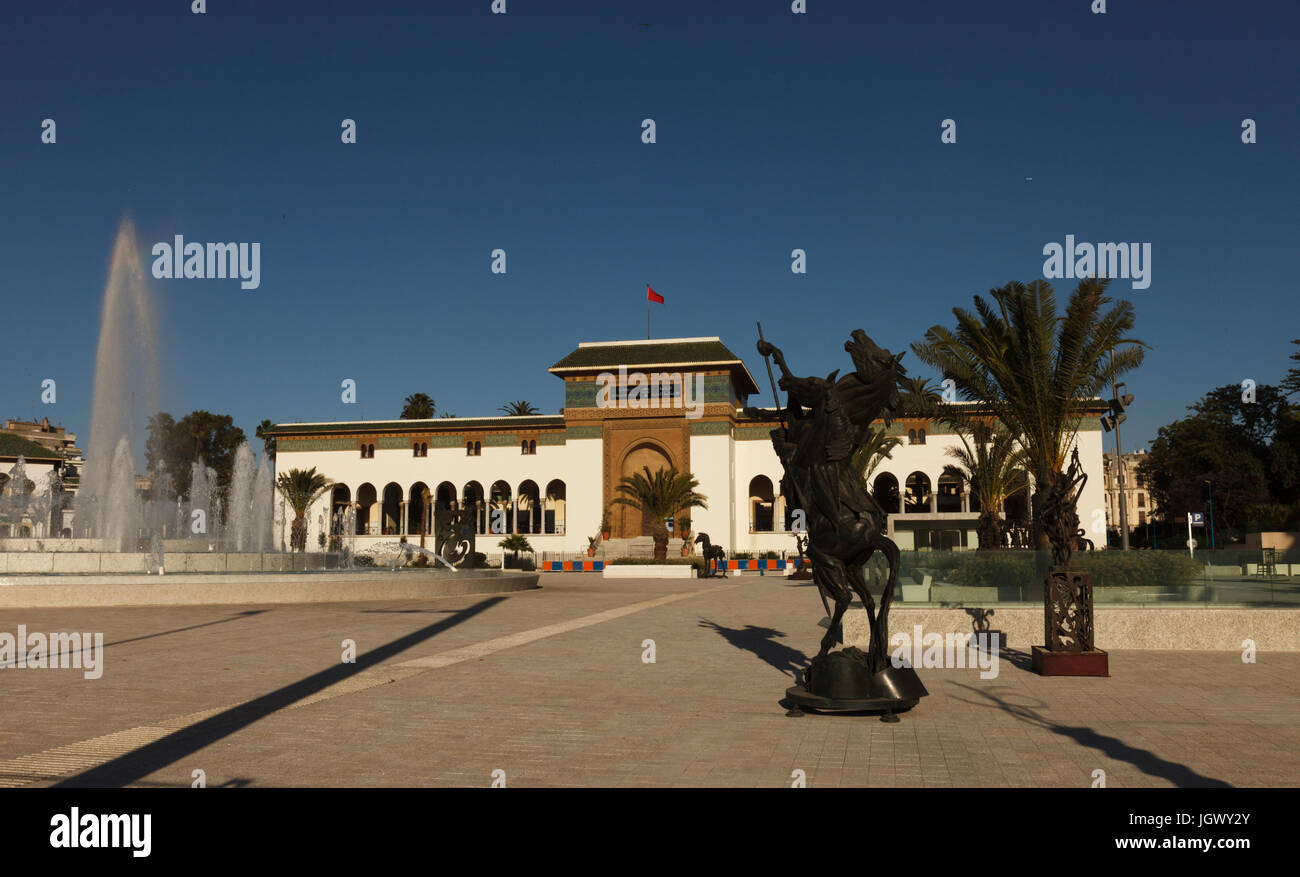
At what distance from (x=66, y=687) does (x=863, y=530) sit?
7699 millimetres

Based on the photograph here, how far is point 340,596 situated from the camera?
19.8 metres

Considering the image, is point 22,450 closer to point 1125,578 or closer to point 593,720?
point 593,720

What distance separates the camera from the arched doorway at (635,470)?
5097 cm

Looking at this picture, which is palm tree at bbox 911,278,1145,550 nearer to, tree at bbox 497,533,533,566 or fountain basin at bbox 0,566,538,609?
fountain basin at bbox 0,566,538,609

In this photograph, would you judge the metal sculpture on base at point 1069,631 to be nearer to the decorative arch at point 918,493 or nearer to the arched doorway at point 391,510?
the decorative arch at point 918,493

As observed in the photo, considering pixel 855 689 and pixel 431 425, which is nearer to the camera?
pixel 855 689

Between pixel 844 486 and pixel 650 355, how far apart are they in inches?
1816

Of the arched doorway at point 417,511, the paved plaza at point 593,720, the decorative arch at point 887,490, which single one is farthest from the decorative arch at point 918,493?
the paved plaza at point 593,720

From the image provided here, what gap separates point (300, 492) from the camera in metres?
55.3

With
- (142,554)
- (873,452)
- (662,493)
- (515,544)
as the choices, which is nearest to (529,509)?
(515,544)

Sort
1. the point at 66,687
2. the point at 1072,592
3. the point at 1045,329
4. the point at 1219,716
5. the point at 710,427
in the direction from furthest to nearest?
1. the point at 710,427
2. the point at 1045,329
3. the point at 1072,592
4. the point at 66,687
5. the point at 1219,716
